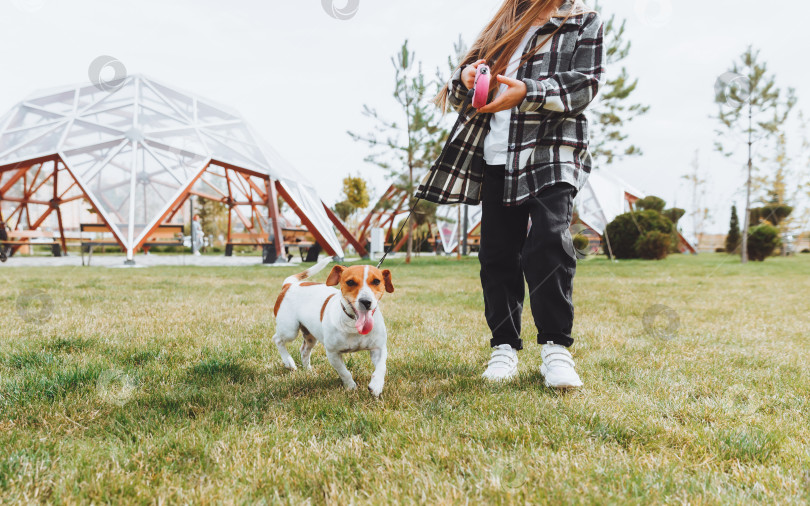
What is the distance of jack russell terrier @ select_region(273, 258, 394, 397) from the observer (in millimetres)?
1805

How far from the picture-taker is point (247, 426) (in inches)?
63.6

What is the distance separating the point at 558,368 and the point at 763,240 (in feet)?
51.8

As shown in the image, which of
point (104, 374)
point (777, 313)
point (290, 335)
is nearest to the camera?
point (104, 374)

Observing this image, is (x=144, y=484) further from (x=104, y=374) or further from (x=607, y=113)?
(x=607, y=113)

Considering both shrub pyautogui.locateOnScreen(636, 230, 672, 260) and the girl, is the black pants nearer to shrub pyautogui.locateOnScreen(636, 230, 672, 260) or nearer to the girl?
the girl

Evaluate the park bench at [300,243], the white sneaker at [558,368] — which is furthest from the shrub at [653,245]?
the white sneaker at [558,368]

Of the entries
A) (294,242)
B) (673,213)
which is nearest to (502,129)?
(294,242)

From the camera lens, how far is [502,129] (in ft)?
7.18

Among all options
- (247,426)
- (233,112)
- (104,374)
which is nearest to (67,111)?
(233,112)

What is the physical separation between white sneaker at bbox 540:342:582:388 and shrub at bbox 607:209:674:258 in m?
15.0

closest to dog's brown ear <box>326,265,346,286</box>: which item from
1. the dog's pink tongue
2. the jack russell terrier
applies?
the jack russell terrier

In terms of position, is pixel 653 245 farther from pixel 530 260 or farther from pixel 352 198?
pixel 352 198

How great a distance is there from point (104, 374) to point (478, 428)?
167 cm

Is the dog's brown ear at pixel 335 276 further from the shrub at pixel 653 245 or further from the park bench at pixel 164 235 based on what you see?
the shrub at pixel 653 245
